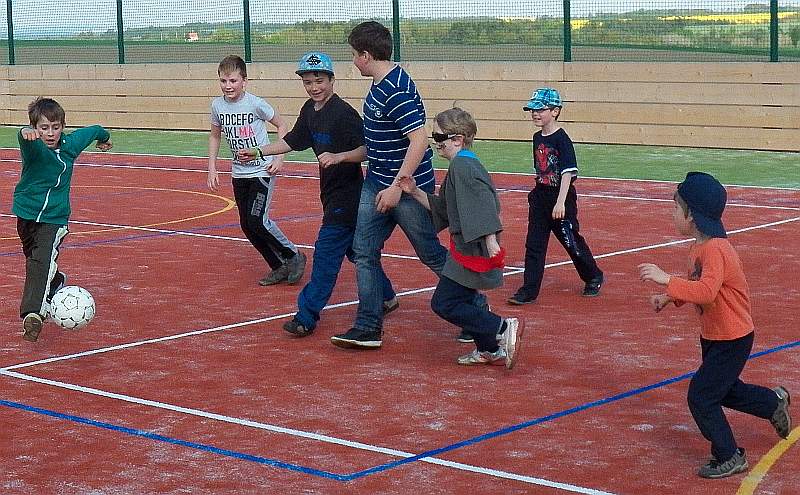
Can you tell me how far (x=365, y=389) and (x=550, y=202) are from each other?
3.14 metres

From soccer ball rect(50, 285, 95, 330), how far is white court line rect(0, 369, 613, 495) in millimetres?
664

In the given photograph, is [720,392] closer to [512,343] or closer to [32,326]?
[512,343]

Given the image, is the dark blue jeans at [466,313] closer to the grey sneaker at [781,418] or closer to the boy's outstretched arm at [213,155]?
the grey sneaker at [781,418]

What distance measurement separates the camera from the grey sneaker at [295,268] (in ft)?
38.1

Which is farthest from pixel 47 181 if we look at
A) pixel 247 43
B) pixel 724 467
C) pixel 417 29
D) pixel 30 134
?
pixel 247 43

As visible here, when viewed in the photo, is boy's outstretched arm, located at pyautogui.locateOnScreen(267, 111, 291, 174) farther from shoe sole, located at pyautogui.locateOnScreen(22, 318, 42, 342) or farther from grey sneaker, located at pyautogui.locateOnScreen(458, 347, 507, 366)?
grey sneaker, located at pyautogui.locateOnScreen(458, 347, 507, 366)

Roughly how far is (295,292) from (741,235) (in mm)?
4784

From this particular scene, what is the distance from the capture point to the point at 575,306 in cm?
1044

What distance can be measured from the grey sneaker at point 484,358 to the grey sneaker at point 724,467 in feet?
7.69

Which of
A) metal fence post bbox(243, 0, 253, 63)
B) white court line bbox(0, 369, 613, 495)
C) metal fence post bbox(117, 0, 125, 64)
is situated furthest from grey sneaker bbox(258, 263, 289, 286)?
metal fence post bbox(117, 0, 125, 64)

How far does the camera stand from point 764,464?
650cm

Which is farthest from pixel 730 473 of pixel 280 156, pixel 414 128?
pixel 280 156

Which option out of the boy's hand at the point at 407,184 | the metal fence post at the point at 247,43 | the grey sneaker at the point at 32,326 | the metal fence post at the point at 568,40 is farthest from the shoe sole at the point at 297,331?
the metal fence post at the point at 247,43

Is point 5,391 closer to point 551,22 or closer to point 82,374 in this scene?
point 82,374
